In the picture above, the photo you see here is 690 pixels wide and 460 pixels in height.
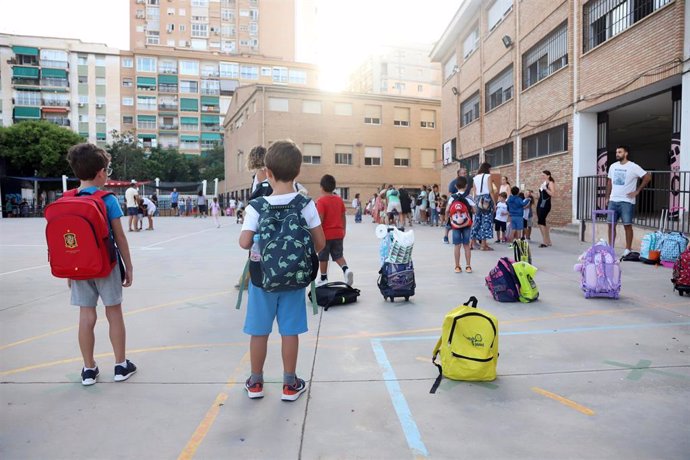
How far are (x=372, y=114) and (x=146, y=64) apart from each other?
45.9 metres

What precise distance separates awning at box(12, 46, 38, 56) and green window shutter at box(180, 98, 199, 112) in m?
20.4

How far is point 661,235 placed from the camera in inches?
364

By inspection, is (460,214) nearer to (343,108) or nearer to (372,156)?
(343,108)

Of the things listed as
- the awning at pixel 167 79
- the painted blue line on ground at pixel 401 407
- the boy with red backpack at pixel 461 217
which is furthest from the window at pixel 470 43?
the awning at pixel 167 79

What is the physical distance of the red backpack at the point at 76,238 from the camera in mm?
3260

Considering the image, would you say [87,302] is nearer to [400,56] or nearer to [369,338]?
[369,338]

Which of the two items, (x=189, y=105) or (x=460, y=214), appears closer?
(x=460, y=214)

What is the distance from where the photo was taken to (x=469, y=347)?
3594mm

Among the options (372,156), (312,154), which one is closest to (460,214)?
(312,154)

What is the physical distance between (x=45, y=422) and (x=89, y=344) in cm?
70

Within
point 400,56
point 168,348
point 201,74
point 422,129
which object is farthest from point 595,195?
point 400,56

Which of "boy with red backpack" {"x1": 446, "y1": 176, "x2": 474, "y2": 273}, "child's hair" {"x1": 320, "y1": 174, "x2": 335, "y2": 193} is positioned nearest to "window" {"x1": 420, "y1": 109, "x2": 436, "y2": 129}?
"boy with red backpack" {"x1": 446, "y1": 176, "x2": 474, "y2": 273}

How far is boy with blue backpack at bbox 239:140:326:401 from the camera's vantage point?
3082mm

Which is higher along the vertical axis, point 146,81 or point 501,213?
point 146,81
